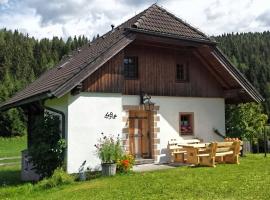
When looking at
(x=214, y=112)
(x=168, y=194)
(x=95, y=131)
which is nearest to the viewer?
(x=168, y=194)

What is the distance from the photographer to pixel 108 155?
47.0ft

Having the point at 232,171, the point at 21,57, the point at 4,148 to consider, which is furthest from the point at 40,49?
the point at 232,171

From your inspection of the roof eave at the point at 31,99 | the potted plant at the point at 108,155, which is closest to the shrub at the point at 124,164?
the potted plant at the point at 108,155

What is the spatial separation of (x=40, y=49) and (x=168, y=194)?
84.2 metres

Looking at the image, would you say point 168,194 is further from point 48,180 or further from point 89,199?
point 48,180

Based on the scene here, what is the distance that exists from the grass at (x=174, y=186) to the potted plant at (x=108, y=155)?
1.30ft

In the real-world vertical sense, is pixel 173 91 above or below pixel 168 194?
above

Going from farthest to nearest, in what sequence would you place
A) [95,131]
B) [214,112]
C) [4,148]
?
1. [4,148]
2. [214,112]
3. [95,131]

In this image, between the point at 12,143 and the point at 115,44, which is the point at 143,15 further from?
the point at 12,143

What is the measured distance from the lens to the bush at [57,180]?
13156 mm

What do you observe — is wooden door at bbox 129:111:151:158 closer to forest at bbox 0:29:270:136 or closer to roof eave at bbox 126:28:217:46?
roof eave at bbox 126:28:217:46

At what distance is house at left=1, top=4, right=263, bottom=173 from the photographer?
48.4ft

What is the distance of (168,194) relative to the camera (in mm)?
10383

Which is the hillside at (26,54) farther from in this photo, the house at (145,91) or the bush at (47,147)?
the bush at (47,147)
